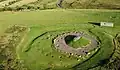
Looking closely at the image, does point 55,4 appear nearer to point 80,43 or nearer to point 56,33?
point 56,33

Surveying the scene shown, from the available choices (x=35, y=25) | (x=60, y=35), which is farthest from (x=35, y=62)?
(x=35, y=25)

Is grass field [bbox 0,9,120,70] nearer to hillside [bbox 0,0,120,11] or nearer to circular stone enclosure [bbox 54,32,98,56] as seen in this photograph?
circular stone enclosure [bbox 54,32,98,56]

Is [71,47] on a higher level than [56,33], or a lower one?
lower

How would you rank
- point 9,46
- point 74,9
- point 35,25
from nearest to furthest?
point 9,46 → point 35,25 → point 74,9

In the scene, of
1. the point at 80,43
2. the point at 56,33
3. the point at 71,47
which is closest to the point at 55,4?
the point at 56,33

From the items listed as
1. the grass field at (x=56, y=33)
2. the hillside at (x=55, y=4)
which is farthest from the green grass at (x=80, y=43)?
the hillside at (x=55, y=4)

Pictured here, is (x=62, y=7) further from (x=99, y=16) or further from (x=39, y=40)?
(x=39, y=40)

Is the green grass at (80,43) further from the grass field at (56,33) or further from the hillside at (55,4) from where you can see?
the hillside at (55,4)

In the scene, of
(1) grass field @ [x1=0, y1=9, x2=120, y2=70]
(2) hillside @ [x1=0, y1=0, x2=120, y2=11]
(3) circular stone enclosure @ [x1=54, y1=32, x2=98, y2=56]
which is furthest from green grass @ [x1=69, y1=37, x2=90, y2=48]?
(2) hillside @ [x1=0, y1=0, x2=120, y2=11]
